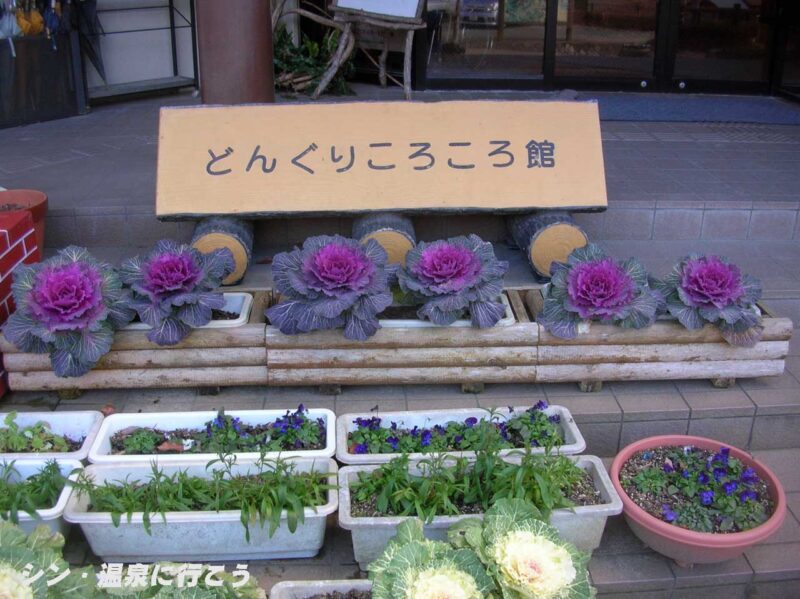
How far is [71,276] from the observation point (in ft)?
10.5

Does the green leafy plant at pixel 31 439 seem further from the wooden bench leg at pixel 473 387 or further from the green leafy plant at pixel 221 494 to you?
the wooden bench leg at pixel 473 387

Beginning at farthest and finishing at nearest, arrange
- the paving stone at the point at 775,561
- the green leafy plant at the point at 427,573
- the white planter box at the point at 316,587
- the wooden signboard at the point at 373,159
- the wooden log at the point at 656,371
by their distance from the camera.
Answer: the wooden signboard at the point at 373,159 → the wooden log at the point at 656,371 → the paving stone at the point at 775,561 → the white planter box at the point at 316,587 → the green leafy plant at the point at 427,573

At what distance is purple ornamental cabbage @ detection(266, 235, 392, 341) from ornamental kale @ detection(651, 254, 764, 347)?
1171 mm

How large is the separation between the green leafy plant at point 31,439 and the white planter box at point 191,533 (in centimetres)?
28

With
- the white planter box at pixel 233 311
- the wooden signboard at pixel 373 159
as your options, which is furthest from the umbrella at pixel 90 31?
the white planter box at pixel 233 311

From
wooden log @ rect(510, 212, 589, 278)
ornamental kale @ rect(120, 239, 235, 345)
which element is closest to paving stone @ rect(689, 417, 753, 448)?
wooden log @ rect(510, 212, 589, 278)

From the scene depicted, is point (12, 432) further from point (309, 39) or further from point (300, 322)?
point (309, 39)

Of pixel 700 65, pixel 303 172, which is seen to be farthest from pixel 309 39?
pixel 303 172

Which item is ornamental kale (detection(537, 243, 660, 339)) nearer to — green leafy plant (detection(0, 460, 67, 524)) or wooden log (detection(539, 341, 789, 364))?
wooden log (detection(539, 341, 789, 364))

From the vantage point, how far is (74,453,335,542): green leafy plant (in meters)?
2.70

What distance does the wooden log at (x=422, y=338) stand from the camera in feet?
11.4

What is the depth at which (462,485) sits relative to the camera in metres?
2.83

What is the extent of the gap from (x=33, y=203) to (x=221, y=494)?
2.19m

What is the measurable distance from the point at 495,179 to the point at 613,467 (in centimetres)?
171
